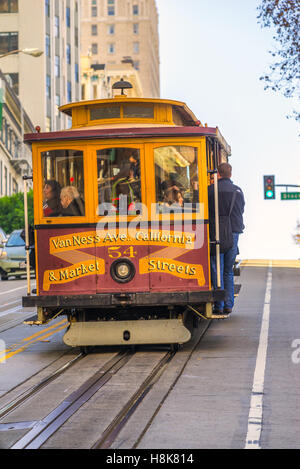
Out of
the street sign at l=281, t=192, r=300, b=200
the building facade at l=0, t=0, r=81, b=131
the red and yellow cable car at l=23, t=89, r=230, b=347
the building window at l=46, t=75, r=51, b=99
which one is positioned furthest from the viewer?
the building window at l=46, t=75, r=51, b=99

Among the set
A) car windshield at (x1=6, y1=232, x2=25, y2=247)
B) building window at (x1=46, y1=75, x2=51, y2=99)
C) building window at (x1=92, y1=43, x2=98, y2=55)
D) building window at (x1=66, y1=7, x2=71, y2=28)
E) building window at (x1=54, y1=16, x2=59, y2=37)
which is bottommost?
car windshield at (x1=6, y1=232, x2=25, y2=247)

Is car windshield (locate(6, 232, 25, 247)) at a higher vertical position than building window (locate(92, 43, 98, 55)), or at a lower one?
lower

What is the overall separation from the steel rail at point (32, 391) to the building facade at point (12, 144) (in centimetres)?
4958

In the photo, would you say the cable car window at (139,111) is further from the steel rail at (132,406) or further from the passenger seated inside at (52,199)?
the steel rail at (132,406)

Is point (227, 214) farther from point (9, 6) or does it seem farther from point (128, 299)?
point (9, 6)

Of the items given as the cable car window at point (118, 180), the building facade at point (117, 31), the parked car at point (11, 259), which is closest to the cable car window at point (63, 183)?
the cable car window at point (118, 180)

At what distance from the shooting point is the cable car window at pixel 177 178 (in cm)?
1159

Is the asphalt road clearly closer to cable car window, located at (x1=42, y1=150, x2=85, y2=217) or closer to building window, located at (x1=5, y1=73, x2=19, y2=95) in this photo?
cable car window, located at (x1=42, y1=150, x2=85, y2=217)

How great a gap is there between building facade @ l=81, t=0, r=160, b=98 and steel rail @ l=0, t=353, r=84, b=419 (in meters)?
135

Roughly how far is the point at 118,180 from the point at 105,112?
139cm

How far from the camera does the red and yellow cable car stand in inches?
452

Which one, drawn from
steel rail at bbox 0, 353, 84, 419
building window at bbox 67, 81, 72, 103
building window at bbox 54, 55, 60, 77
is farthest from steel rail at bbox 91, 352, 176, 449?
building window at bbox 67, 81, 72, 103
